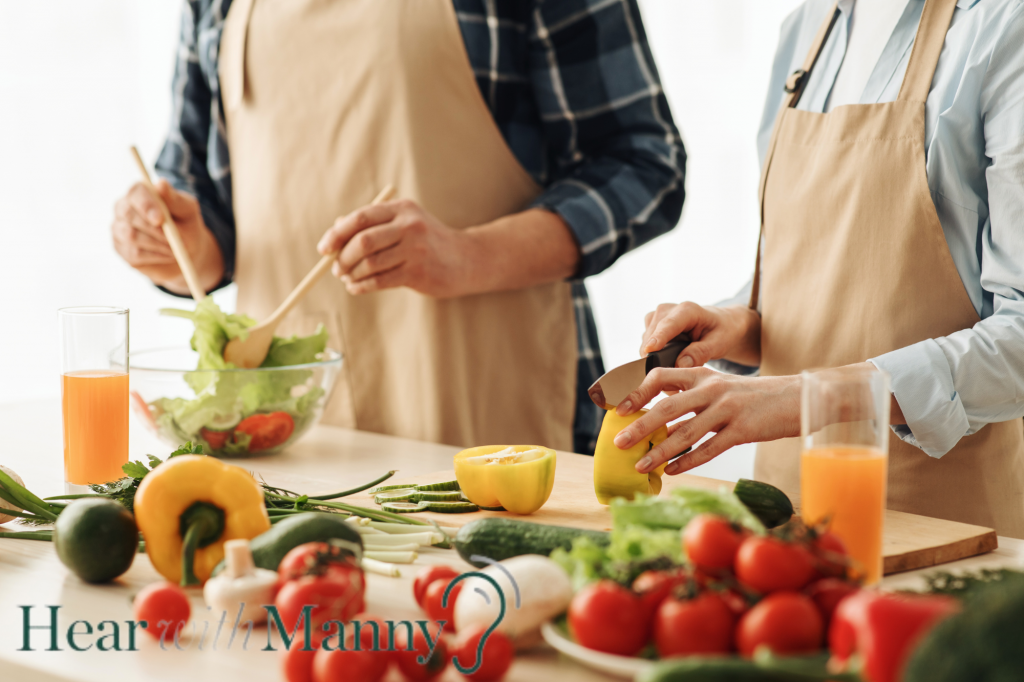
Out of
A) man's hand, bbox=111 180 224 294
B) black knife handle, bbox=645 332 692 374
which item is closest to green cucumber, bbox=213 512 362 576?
black knife handle, bbox=645 332 692 374

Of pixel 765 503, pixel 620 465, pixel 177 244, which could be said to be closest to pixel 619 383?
pixel 620 465

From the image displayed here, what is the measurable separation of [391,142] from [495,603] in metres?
1.25

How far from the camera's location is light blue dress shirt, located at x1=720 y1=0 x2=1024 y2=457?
1198mm

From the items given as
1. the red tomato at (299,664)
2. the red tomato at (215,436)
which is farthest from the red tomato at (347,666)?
the red tomato at (215,436)

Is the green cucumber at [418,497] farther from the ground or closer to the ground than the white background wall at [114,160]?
closer to the ground

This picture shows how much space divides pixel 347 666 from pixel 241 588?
7.0 inches

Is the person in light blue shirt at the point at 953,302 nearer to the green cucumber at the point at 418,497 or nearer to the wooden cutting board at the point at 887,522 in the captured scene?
the wooden cutting board at the point at 887,522

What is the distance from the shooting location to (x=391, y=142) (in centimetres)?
183

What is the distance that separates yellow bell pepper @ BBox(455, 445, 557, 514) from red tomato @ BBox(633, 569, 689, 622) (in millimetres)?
478

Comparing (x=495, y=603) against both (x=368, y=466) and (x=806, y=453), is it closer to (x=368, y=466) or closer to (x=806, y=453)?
(x=806, y=453)

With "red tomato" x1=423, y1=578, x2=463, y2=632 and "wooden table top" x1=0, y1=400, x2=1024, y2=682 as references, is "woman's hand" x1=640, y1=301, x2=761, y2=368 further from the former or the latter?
"red tomato" x1=423, y1=578, x2=463, y2=632

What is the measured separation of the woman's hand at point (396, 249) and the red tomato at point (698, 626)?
3.47 feet

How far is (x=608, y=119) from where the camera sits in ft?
6.18

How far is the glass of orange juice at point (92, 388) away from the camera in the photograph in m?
1.29
